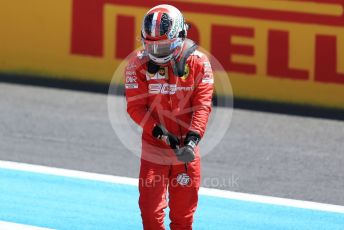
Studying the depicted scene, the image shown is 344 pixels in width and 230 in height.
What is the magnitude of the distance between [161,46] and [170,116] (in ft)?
1.94

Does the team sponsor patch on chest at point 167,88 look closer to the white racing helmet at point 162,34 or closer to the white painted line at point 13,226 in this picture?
the white racing helmet at point 162,34

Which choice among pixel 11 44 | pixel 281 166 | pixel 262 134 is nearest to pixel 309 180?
pixel 281 166

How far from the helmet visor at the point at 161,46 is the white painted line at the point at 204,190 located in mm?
3049

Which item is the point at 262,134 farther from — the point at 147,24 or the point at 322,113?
the point at 147,24

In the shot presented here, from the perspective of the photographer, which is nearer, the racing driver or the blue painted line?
the racing driver

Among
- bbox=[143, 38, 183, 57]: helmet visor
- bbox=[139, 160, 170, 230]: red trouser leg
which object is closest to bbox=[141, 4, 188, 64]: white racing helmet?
bbox=[143, 38, 183, 57]: helmet visor

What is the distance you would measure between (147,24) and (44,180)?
145 inches

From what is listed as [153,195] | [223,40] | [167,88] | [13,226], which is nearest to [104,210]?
[13,226]

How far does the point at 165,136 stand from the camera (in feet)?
26.1

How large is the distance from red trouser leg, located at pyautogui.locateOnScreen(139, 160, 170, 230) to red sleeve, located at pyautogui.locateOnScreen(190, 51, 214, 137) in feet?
1.46

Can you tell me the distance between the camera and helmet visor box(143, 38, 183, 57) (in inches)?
308

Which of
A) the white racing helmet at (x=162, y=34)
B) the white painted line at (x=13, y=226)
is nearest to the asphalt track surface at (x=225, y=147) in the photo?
the white painted line at (x=13, y=226)

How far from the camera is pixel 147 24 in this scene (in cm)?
786

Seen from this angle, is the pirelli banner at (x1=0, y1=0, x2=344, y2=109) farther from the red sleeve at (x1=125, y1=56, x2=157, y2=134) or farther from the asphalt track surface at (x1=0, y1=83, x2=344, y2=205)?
the red sleeve at (x1=125, y1=56, x2=157, y2=134)
